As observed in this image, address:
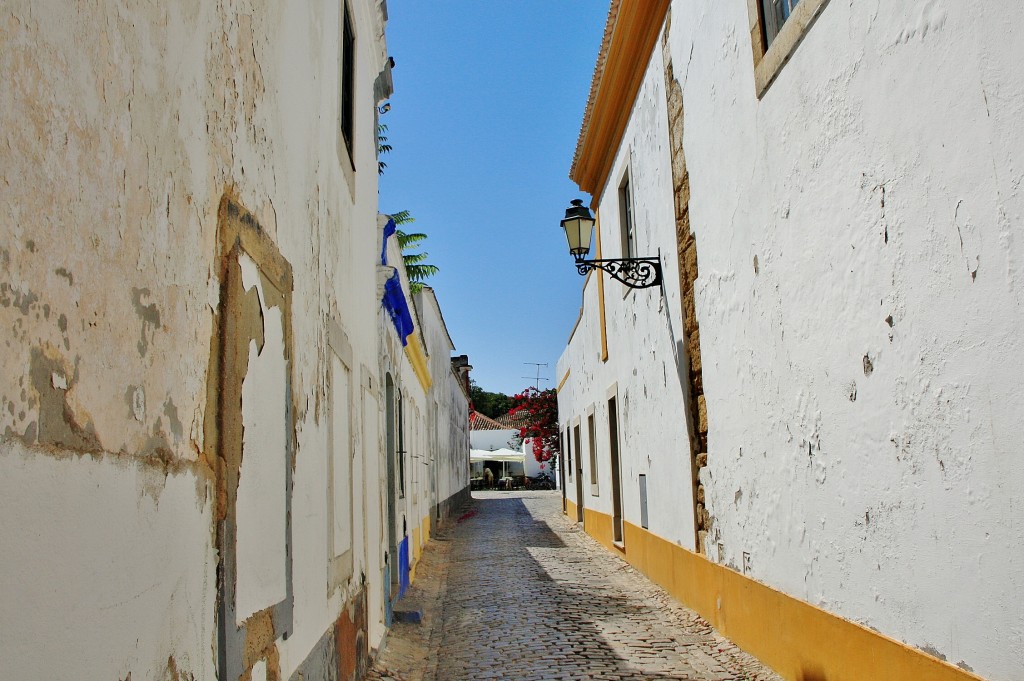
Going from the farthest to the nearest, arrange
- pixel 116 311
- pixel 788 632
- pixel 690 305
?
1. pixel 690 305
2. pixel 788 632
3. pixel 116 311

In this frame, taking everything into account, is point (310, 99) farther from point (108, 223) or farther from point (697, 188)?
point (697, 188)

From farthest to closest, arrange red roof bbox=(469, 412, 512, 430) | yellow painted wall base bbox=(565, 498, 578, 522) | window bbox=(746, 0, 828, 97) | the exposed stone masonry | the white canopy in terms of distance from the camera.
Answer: red roof bbox=(469, 412, 512, 430) → the white canopy → yellow painted wall base bbox=(565, 498, 578, 522) → the exposed stone masonry → window bbox=(746, 0, 828, 97)

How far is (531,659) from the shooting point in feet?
18.7

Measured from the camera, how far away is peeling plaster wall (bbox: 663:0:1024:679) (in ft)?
9.06

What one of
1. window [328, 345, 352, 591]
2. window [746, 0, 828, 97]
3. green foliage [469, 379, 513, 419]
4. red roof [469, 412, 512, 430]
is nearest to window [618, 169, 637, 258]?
window [746, 0, 828, 97]

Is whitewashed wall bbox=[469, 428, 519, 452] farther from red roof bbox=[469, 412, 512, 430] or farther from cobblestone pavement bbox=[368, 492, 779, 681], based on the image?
cobblestone pavement bbox=[368, 492, 779, 681]

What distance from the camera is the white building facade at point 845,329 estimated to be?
281cm

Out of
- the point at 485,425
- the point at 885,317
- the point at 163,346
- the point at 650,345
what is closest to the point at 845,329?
the point at 885,317

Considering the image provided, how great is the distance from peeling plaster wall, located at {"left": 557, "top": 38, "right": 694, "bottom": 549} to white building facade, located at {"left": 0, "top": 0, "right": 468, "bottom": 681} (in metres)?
3.75

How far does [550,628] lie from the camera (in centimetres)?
675

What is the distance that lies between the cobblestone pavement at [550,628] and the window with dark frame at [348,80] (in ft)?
11.5

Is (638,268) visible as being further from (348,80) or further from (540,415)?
(540,415)

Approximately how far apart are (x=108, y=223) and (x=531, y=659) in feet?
15.5

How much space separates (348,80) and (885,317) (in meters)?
3.91
